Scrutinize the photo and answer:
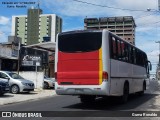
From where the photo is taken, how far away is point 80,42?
633 inches

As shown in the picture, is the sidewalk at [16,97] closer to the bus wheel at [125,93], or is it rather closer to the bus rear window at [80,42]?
the bus rear window at [80,42]

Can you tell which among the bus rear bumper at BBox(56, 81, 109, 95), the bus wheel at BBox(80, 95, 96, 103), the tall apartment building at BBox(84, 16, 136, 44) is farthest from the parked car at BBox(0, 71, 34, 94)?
the tall apartment building at BBox(84, 16, 136, 44)

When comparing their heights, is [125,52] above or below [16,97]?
above

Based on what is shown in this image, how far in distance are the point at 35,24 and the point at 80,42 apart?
35.9 meters

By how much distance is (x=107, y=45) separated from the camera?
15.6 meters

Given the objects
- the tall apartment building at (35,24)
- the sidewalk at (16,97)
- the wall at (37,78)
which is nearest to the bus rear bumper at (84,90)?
the sidewalk at (16,97)

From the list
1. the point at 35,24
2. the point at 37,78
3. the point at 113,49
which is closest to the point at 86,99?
the point at 113,49

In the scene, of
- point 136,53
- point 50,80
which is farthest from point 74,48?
point 50,80

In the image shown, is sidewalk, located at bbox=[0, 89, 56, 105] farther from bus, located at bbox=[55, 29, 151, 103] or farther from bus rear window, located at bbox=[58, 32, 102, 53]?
bus rear window, located at bbox=[58, 32, 102, 53]

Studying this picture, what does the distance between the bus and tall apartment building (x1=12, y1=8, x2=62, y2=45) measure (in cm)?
3160

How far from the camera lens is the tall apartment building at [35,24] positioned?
49.9 meters

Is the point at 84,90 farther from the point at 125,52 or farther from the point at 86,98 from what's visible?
the point at 125,52

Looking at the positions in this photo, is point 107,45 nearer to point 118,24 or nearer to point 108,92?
point 108,92

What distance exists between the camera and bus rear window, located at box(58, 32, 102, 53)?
15.7 m
